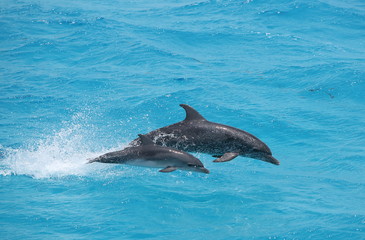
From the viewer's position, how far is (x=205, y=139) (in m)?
9.28

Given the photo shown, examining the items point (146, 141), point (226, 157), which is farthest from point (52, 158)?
point (226, 157)

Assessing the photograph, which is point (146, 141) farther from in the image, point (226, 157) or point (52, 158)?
point (52, 158)

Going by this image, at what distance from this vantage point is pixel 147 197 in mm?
9672

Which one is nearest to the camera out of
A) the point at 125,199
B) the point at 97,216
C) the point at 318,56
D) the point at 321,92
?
the point at 97,216

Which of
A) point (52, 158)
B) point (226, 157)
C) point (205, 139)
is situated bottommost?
point (52, 158)

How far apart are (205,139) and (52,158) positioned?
3.68 m

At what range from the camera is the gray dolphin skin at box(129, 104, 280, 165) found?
9.30 metres

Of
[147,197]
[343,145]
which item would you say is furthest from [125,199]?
[343,145]

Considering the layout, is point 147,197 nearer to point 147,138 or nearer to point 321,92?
point 147,138

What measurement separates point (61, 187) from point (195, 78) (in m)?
7.43

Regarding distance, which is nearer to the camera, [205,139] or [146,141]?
[146,141]

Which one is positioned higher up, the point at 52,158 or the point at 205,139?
the point at 205,139

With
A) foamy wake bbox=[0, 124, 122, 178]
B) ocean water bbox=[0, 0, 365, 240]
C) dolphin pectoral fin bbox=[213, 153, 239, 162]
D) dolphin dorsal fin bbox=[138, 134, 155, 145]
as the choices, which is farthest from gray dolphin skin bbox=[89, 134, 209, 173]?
foamy wake bbox=[0, 124, 122, 178]

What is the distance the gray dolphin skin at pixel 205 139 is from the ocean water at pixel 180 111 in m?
0.94
